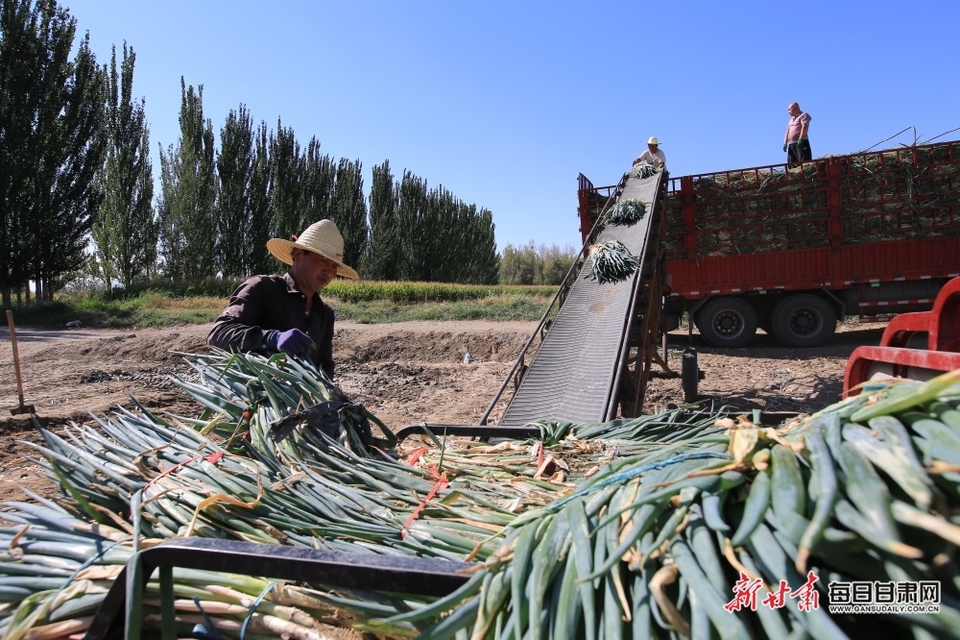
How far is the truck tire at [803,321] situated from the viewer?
9.94 m

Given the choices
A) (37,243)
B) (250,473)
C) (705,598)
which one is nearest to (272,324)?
(250,473)

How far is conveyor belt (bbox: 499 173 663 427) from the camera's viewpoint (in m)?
3.46

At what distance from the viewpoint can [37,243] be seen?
63.4 feet

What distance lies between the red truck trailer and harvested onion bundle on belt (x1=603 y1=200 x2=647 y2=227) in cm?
338

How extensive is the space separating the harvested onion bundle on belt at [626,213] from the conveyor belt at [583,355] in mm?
391

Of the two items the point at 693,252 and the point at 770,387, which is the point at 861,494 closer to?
the point at 770,387

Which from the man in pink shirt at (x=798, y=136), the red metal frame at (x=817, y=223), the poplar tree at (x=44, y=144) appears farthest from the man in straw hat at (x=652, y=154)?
the poplar tree at (x=44, y=144)

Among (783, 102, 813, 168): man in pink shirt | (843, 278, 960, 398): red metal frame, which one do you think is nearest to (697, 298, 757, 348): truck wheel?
(783, 102, 813, 168): man in pink shirt

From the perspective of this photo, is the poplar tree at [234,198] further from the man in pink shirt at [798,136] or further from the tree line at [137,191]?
the man in pink shirt at [798,136]

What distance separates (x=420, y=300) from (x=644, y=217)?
16.9 m

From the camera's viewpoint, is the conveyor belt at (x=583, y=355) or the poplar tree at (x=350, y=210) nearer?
the conveyor belt at (x=583, y=355)

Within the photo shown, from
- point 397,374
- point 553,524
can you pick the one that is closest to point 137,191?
point 397,374

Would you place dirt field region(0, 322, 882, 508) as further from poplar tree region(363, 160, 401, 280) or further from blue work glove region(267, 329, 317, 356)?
poplar tree region(363, 160, 401, 280)

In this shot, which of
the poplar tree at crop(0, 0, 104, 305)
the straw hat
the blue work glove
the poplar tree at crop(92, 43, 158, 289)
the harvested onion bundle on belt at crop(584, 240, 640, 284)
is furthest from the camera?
the poplar tree at crop(92, 43, 158, 289)
